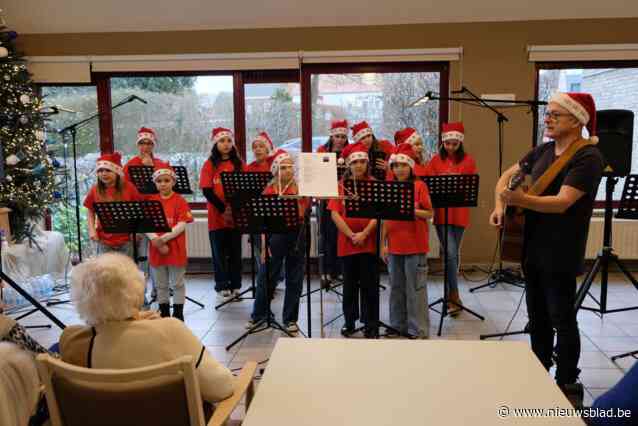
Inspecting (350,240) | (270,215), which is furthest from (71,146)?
(350,240)

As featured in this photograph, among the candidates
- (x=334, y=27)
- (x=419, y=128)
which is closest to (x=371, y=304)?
(x=419, y=128)

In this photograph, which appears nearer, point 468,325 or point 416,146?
point 468,325

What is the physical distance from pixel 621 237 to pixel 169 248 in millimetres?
4625

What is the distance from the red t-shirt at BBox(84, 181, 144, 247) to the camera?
3.83 metres

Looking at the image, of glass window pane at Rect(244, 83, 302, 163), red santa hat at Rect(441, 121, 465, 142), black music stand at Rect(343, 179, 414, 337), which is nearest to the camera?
black music stand at Rect(343, 179, 414, 337)

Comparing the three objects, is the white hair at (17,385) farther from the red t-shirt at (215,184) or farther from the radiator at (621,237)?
the radiator at (621,237)

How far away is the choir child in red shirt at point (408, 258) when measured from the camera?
134 inches

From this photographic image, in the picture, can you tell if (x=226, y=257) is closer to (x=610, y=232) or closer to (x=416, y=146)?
(x=416, y=146)

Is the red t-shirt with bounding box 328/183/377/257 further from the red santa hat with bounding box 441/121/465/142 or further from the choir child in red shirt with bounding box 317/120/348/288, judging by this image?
the red santa hat with bounding box 441/121/465/142

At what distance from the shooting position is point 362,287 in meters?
3.60

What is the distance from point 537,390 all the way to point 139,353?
116 centimetres

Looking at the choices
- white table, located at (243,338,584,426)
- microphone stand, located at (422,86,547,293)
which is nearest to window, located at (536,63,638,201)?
microphone stand, located at (422,86,547,293)

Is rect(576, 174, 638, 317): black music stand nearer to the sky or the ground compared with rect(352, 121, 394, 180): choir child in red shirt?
nearer to the ground

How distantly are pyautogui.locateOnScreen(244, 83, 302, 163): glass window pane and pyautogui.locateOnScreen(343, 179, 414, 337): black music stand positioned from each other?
2.77 m
